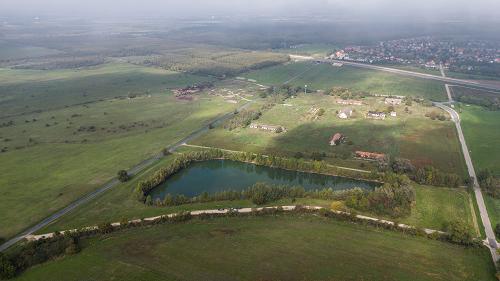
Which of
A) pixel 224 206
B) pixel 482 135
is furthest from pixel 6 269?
pixel 482 135

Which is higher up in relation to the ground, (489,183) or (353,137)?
(353,137)

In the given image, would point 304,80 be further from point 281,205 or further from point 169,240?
point 169,240

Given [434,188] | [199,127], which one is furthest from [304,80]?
[434,188]

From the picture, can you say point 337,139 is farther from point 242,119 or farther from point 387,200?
point 387,200

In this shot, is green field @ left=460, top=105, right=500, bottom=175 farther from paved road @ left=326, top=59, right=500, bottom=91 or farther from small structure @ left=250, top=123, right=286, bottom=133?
small structure @ left=250, top=123, right=286, bottom=133

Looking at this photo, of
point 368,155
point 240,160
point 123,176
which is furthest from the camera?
point 240,160

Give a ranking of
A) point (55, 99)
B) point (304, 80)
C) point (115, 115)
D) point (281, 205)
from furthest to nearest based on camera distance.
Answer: point (304, 80), point (55, 99), point (115, 115), point (281, 205)
